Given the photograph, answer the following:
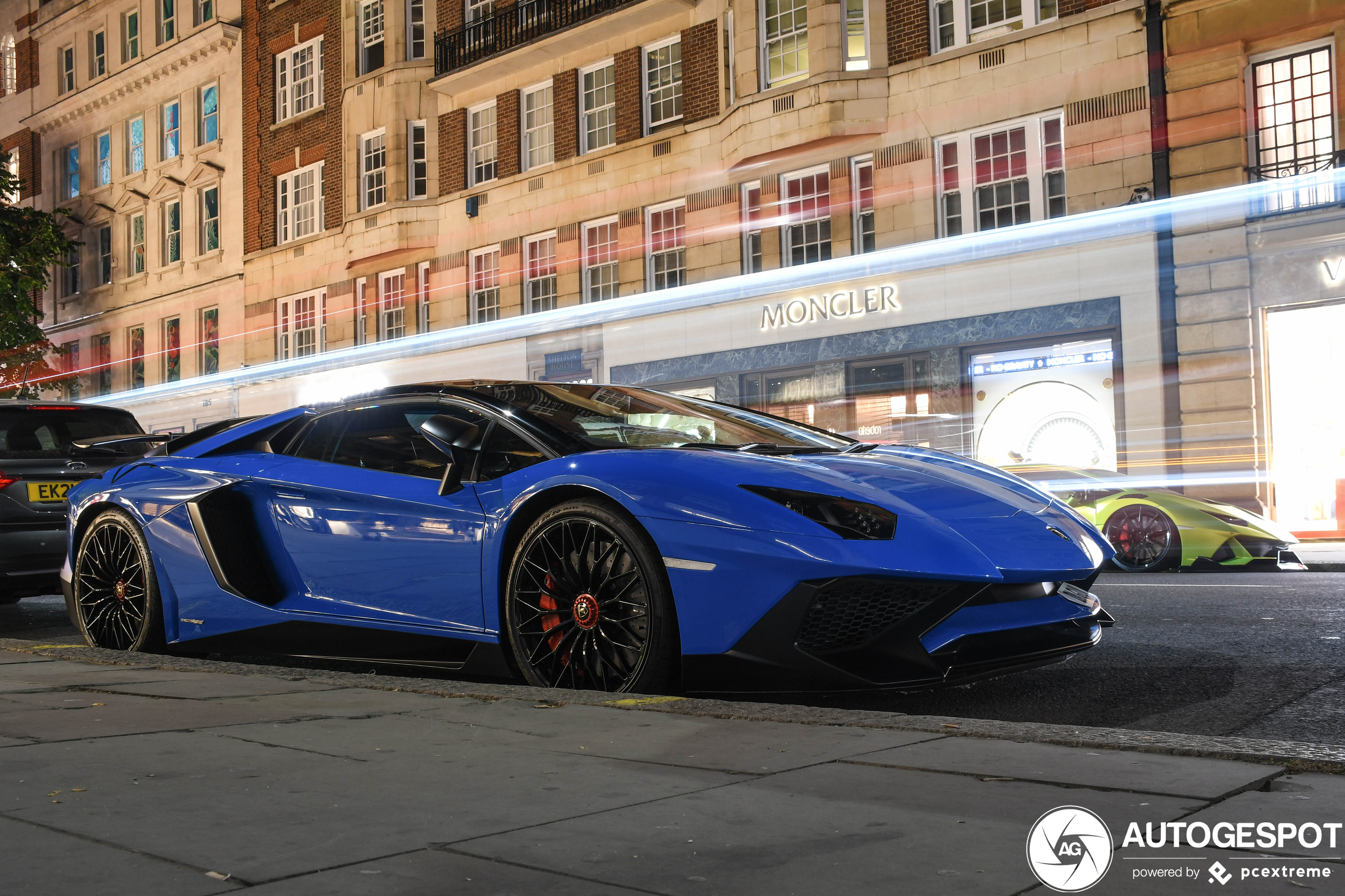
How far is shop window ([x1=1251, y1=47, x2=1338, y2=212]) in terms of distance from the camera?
54.2 ft

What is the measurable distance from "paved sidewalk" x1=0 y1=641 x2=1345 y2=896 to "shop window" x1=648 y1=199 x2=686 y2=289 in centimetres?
2024

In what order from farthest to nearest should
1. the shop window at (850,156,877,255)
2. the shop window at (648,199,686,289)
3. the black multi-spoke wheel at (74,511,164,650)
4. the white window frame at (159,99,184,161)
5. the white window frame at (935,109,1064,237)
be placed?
the white window frame at (159,99,184,161), the shop window at (648,199,686,289), the shop window at (850,156,877,255), the white window frame at (935,109,1064,237), the black multi-spoke wheel at (74,511,164,650)

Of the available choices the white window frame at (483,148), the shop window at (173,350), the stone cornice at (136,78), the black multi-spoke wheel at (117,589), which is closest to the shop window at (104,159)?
the stone cornice at (136,78)

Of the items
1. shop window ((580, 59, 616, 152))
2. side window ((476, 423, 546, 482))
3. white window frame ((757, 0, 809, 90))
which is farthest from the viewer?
shop window ((580, 59, 616, 152))

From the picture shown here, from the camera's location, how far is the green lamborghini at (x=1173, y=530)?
461 inches

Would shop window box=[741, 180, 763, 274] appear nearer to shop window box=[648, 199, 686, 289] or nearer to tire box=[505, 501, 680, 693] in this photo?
shop window box=[648, 199, 686, 289]

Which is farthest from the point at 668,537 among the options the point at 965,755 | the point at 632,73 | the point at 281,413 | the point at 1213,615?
the point at 632,73

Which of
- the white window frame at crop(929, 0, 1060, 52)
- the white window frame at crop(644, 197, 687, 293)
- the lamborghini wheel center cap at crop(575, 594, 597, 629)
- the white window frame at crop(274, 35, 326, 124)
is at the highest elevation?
the white window frame at crop(274, 35, 326, 124)

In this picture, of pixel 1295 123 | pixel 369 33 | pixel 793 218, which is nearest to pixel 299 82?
pixel 369 33

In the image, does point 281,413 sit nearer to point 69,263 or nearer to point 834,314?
point 834,314

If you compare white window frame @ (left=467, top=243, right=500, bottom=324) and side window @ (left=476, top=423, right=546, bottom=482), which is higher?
white window frame @ (left=467, top=243, right=500, bottom=324)

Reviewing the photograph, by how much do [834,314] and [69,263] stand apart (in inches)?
1126

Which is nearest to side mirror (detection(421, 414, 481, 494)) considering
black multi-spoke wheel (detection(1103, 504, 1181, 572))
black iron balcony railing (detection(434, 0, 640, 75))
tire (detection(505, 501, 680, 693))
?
tire (detection(505, 501, 680, 693))

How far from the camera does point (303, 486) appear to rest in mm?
5180
